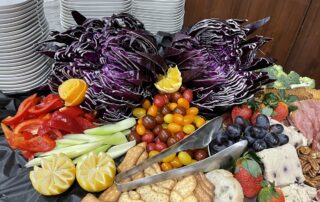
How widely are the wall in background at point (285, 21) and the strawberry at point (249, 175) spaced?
2.05 meters

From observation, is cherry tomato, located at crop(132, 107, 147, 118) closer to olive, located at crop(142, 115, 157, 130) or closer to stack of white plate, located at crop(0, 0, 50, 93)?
olive, located at crop(142, 115, 157, 130)

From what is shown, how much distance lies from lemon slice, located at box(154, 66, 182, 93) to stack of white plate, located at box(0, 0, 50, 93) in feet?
1.98

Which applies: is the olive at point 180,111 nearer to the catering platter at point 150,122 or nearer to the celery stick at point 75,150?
the catering platter at point 150,122

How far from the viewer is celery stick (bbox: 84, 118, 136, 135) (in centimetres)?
137

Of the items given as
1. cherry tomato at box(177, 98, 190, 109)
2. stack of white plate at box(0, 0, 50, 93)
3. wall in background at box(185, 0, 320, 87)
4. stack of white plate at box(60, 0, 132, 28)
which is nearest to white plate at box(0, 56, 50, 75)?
stack of white plate at box(0, 0, 50, 93)

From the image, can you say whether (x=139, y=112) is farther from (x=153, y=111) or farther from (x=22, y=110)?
(x=22, y=110)

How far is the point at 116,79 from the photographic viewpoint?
137 cm

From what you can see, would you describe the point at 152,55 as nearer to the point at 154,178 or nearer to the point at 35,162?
the point at 154,178

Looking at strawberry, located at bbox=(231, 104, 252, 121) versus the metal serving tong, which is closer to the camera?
the metal serving tong

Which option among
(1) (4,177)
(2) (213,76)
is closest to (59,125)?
(1) (4,177)

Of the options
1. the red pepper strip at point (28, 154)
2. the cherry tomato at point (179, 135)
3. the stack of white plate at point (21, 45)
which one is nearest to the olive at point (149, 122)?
the cherry tomato at point (179, 135)

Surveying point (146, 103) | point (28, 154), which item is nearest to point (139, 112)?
point (146, 103)

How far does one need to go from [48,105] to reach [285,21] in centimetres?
230

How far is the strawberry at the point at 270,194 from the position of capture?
113 cm
